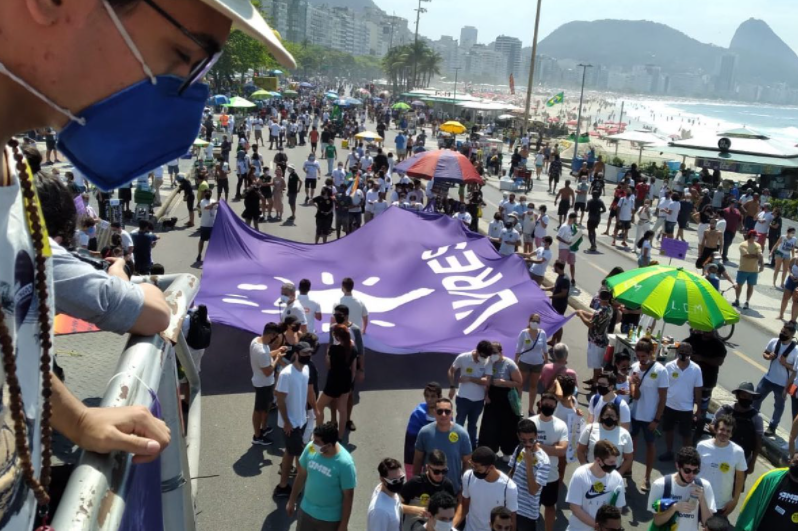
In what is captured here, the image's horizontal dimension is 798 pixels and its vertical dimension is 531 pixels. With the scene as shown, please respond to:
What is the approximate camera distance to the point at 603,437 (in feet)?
25.0

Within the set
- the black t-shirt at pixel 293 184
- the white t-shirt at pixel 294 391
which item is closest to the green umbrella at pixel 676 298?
the white t-shirt at pixel 294 391

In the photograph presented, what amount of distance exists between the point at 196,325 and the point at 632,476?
225 inches

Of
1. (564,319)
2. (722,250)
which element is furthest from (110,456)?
(722,250)

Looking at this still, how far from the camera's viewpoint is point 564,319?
1195 centimetres

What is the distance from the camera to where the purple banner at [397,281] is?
11469 millimetres

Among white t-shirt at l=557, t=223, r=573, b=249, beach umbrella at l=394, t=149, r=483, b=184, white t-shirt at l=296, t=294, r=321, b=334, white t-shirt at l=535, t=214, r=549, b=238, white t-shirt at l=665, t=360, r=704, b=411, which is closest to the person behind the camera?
white t-shirt at l=665, t=360, r=704, b=411

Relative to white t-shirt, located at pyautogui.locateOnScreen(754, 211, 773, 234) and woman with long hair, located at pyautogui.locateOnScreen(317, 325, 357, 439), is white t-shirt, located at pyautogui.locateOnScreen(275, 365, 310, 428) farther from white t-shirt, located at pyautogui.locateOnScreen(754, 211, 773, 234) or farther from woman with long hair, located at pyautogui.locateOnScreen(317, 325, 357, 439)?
white t-shirt, located at pyautogui.locateOnScreen(754, 211, 773, 234)

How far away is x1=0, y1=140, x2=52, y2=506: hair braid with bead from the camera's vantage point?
47.1 inches

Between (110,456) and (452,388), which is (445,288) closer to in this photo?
(452,388)

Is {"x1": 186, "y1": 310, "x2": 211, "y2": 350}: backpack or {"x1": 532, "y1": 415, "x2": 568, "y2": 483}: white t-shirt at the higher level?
{"x1": 186, "y1": 310, "x2": 211, "y2": 350}: backpack

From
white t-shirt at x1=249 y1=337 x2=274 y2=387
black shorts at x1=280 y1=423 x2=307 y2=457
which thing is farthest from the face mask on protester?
white t-shirt at x1=249 y1=337 x2=274 y2=387

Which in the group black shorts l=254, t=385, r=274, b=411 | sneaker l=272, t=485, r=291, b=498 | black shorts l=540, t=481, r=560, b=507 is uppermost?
black shorts l=254, t=385, r=274, b=411

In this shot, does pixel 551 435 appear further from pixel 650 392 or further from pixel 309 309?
pixel 309 309

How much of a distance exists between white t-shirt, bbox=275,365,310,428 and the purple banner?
315 centimetres
